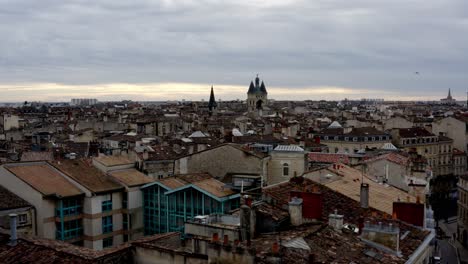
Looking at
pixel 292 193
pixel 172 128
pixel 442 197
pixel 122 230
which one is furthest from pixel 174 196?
pixel 172 128

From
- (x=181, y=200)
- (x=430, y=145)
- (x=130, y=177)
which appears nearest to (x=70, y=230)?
(x=130, y=177)

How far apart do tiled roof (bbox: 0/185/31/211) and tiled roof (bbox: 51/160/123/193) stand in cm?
328

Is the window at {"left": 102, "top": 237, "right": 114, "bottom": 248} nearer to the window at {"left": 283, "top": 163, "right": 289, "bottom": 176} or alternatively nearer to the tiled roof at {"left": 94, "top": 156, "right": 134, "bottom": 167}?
the tiled roof at {"left": 94, "top": 156, "right": 134, "bottom": 167}

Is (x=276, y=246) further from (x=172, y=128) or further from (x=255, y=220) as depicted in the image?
(x=172, y=128)

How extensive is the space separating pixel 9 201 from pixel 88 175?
206 inches

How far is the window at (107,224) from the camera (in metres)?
32.5

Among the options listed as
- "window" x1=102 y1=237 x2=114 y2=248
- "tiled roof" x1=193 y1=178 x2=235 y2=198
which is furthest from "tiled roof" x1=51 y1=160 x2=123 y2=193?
"tiled roof" x1=193 y1=178 x2=235 y2=198

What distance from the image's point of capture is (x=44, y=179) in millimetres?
31375

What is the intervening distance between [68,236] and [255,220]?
14.9 m

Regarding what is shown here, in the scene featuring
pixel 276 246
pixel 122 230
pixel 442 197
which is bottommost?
pixel 442 197

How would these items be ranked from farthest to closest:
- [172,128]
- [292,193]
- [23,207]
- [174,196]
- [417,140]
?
[172,128], [417,140], [174,196], [23,207], [292,193]

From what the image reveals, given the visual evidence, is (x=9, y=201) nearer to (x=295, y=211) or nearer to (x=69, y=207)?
(x=69, y=207)

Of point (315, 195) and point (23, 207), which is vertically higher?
point (315, 195)

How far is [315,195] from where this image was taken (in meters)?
20.9
